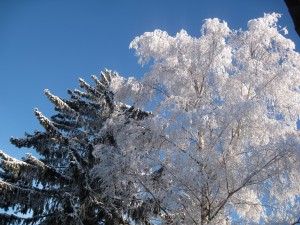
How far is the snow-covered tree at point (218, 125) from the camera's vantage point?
6.13 metres

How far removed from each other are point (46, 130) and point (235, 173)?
21.5 feet

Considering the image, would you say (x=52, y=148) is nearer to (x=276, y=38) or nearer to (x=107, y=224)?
(x=107, y=224)

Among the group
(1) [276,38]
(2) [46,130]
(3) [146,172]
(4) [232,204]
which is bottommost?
(4) [232,204]

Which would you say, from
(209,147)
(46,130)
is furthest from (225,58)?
(46,130)

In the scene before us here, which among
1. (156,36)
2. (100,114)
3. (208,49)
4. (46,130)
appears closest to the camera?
(208,49)

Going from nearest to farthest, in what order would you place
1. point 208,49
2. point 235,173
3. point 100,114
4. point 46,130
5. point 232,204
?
point 235,173 → point 232,204 → point 208,49 → point 46,130 → point 100,114

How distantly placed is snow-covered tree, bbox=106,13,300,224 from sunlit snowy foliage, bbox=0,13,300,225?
0.02 metres

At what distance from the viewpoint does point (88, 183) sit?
9461 millimetres

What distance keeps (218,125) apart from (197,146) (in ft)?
2.66

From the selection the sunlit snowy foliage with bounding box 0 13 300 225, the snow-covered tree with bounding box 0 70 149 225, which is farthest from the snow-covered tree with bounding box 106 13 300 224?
the snow-covered tree with bounding box 0 70 149 225

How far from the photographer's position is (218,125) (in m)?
6.42

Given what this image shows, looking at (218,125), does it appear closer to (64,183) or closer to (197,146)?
(197,146)

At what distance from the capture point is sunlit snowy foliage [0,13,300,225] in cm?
620

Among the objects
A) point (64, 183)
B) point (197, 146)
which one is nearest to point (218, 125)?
point (197, 146)
